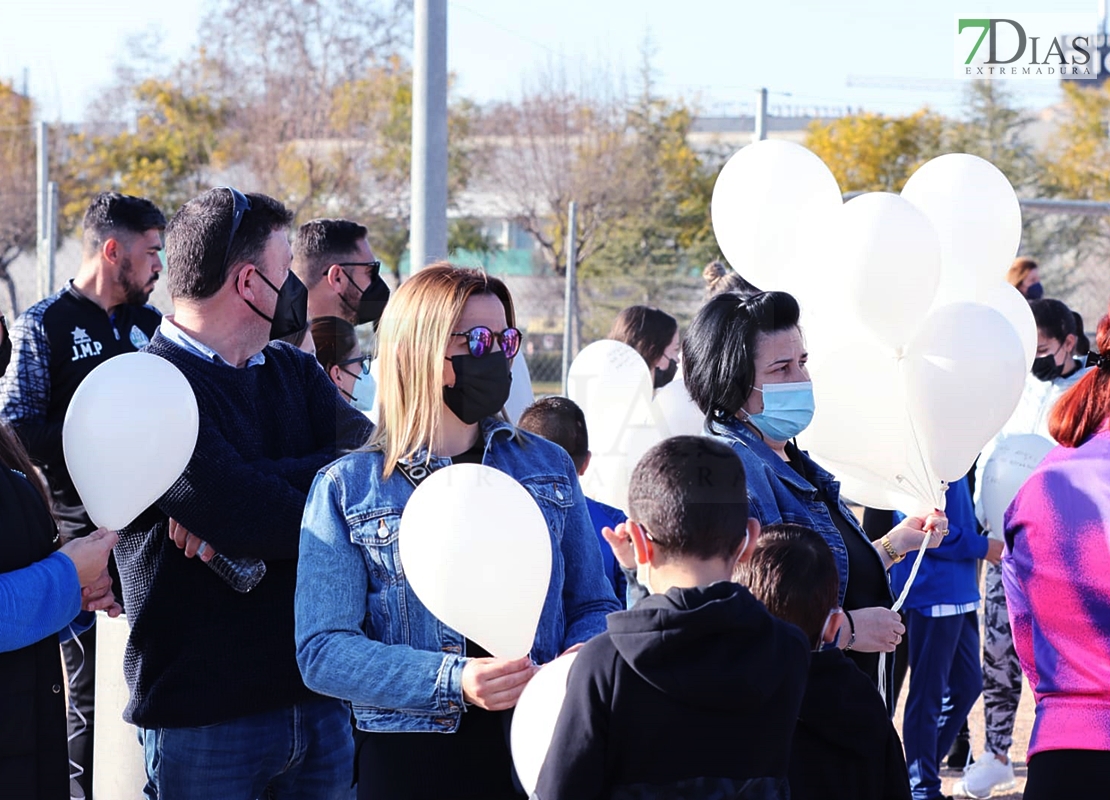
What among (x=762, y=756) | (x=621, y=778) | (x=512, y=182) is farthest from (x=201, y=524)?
(x=512, y=182)

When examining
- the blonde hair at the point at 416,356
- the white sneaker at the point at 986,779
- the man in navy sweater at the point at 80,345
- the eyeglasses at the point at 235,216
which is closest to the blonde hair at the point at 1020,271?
the white sneaker at the point at 986,779

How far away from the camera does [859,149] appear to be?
59.5 ft

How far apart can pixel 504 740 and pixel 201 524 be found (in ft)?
2.97

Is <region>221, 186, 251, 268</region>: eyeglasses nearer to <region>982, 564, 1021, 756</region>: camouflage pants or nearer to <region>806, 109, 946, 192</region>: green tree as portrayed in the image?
<region>982, 564, 1021, 756</region>: camouflage pants

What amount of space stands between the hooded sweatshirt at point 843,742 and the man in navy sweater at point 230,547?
121 centimetres

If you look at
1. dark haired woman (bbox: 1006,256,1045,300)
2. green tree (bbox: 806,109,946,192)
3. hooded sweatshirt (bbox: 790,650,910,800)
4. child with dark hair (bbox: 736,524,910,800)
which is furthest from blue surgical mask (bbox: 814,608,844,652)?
green tree (bbox: 806,109,946,192)

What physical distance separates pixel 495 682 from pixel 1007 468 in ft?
9.65

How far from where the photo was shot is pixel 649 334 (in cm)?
584

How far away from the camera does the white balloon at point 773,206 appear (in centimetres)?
365

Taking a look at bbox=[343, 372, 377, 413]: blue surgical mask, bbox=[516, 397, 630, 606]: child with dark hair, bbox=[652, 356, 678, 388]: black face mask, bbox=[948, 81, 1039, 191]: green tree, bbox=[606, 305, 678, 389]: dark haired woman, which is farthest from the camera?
bbox=[948, 81, 1039, 191]: green tree

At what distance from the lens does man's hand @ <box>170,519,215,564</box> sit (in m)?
2.80

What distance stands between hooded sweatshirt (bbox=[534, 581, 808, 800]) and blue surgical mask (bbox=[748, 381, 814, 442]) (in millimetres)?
1002

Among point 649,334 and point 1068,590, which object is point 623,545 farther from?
point 649,334

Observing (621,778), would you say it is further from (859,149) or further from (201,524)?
(859,149)
